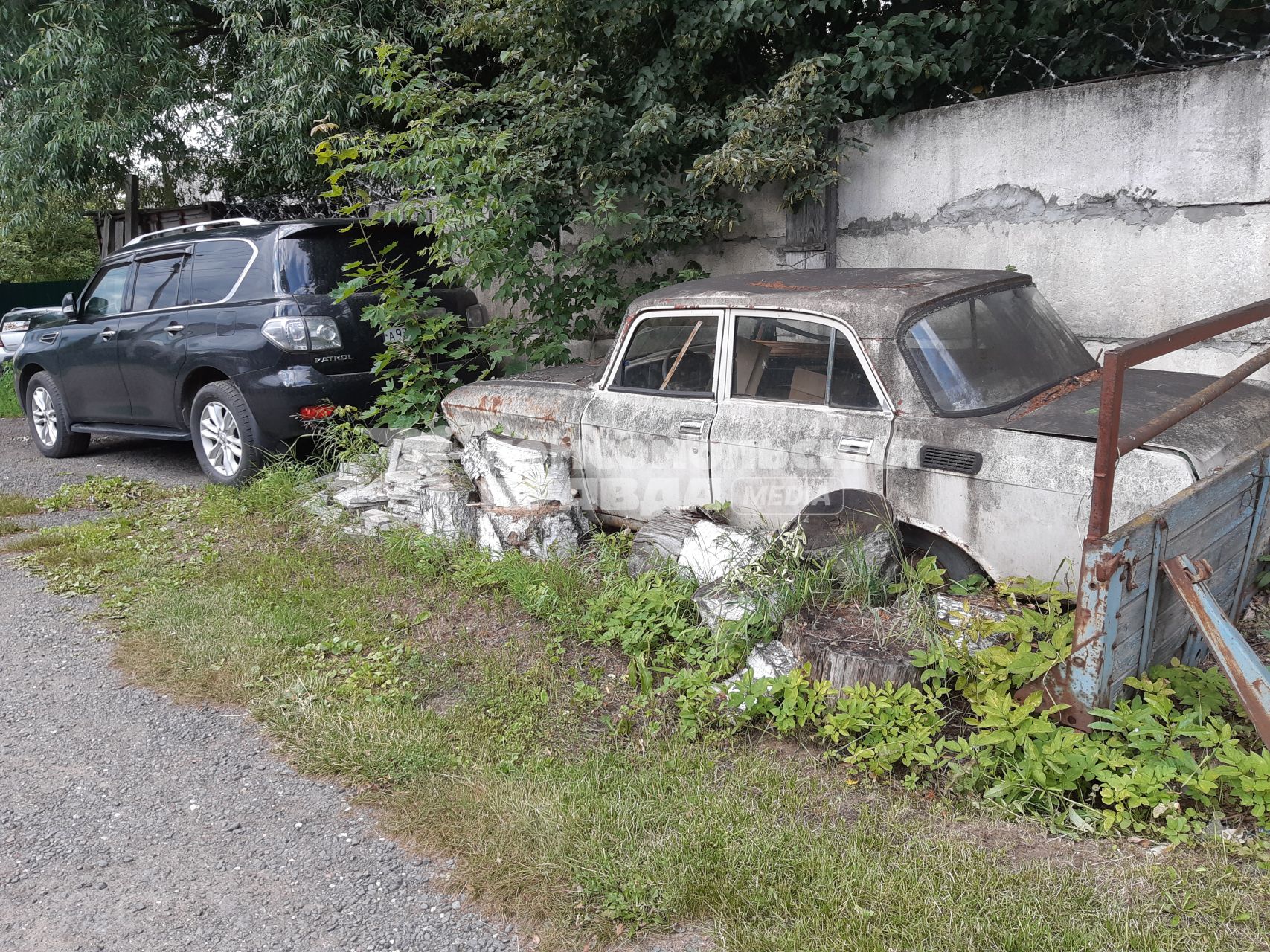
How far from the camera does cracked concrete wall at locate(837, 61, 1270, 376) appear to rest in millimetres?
5109

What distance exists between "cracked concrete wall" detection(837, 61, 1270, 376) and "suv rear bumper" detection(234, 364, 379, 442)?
393 centimetres

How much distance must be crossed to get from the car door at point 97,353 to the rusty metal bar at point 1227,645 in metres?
7.83

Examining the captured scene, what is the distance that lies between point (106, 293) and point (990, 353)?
24.0 feet

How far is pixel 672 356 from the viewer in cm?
504

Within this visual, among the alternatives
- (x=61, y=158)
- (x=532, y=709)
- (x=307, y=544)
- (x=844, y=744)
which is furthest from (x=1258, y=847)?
(x=61, y=158)

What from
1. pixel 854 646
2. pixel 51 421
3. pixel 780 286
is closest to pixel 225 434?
pixel 51 421

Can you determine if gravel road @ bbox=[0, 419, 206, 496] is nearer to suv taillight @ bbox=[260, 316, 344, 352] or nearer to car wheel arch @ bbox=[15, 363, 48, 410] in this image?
car wheel arch @ bbox=[15, 363, 48, 410]

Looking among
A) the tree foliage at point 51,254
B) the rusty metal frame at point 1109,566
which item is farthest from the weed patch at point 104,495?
the tree foliage at point 51,254

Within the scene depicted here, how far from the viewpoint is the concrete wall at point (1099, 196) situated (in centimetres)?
511

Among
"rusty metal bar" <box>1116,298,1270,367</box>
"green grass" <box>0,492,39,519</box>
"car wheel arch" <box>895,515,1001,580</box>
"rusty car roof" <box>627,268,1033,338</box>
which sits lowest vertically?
"green grass" <box>0,492,39,519</box>

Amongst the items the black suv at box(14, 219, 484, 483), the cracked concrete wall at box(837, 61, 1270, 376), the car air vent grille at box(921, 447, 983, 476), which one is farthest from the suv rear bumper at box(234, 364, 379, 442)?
the car air vent grille at box(921, 447, 983, 476)

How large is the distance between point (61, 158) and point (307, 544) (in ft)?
21.3

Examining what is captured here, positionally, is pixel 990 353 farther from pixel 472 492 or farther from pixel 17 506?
pixel 17 506

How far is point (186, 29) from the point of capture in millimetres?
10562
